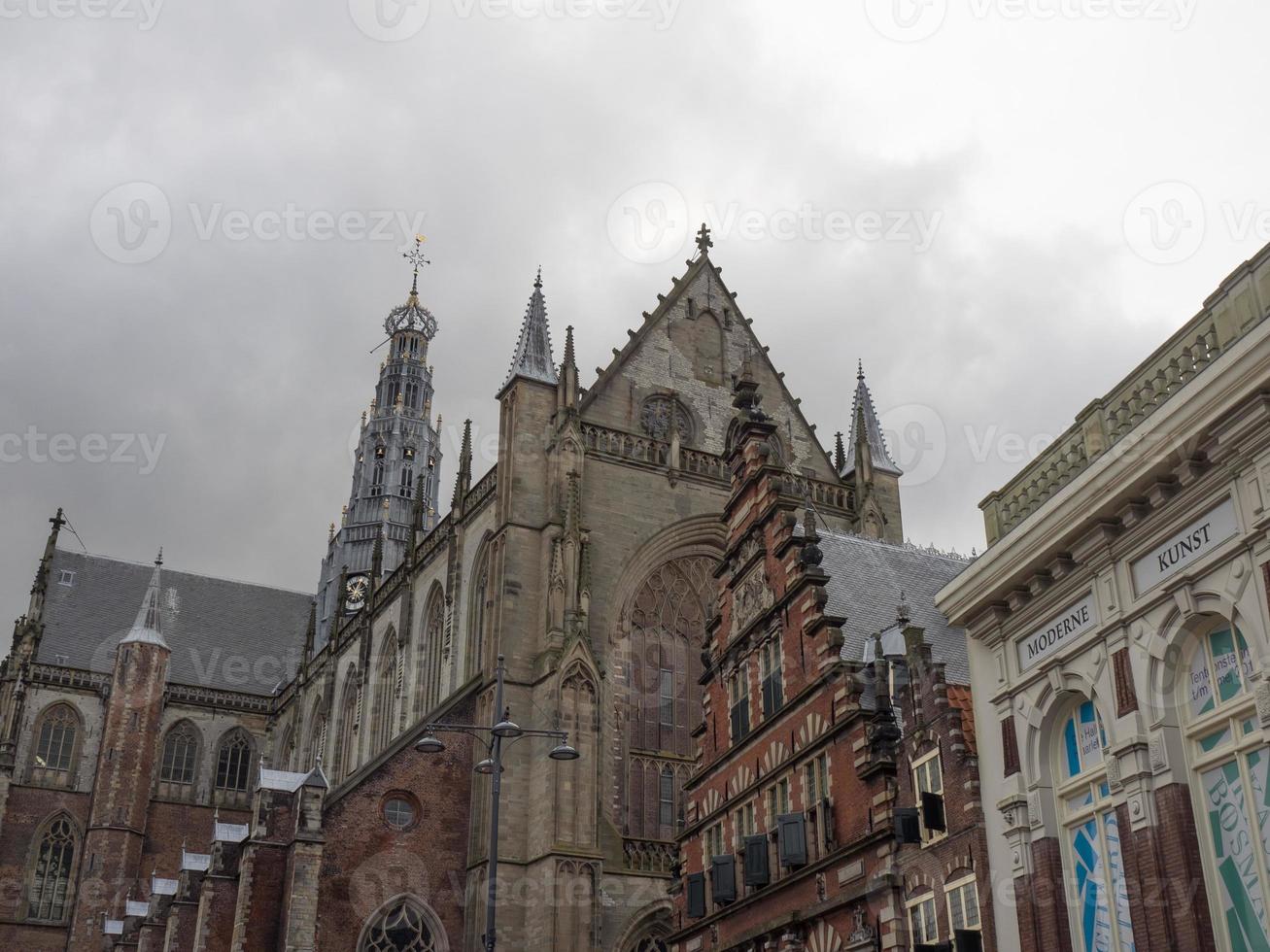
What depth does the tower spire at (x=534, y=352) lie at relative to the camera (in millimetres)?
36281

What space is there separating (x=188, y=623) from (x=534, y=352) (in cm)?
3577

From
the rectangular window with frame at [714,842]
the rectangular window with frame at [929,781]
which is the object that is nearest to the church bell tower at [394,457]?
the rectangular window with frame at [714,842]

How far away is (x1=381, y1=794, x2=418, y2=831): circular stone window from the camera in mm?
31328

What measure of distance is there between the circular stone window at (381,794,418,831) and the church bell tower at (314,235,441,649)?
53013 millimetres

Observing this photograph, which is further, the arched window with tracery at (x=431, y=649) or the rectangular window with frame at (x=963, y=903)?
the arched window with tracery at (x=431, y=649)

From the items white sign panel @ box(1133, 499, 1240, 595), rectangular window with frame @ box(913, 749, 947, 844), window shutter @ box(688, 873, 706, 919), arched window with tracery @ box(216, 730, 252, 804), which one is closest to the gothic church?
arched window with tracery @ box(216, 730, 252, 804)

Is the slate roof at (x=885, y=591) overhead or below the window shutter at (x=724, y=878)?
overhead

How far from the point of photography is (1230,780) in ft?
42.8

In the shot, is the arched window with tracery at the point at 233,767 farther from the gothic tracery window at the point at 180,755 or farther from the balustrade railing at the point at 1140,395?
the balustrade railing at the point at 1140,395

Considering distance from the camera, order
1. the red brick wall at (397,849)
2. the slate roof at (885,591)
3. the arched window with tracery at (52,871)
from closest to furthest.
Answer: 1. the slate roof at (885,591)
2. the red brick wall at (397,849)
3. the arched window with tracery at (52,871)

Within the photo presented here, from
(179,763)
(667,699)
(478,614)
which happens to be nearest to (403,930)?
(667,699)

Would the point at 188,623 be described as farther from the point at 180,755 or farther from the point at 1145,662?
the point at 1145,662

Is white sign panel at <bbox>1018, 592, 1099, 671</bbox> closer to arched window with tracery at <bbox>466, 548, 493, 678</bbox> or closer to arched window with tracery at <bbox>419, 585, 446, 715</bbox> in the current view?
arched window with tracery at <bbox>466, 548, 493, 678</bbox>

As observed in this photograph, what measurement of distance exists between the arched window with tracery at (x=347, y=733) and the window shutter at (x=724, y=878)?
78.9 feet
